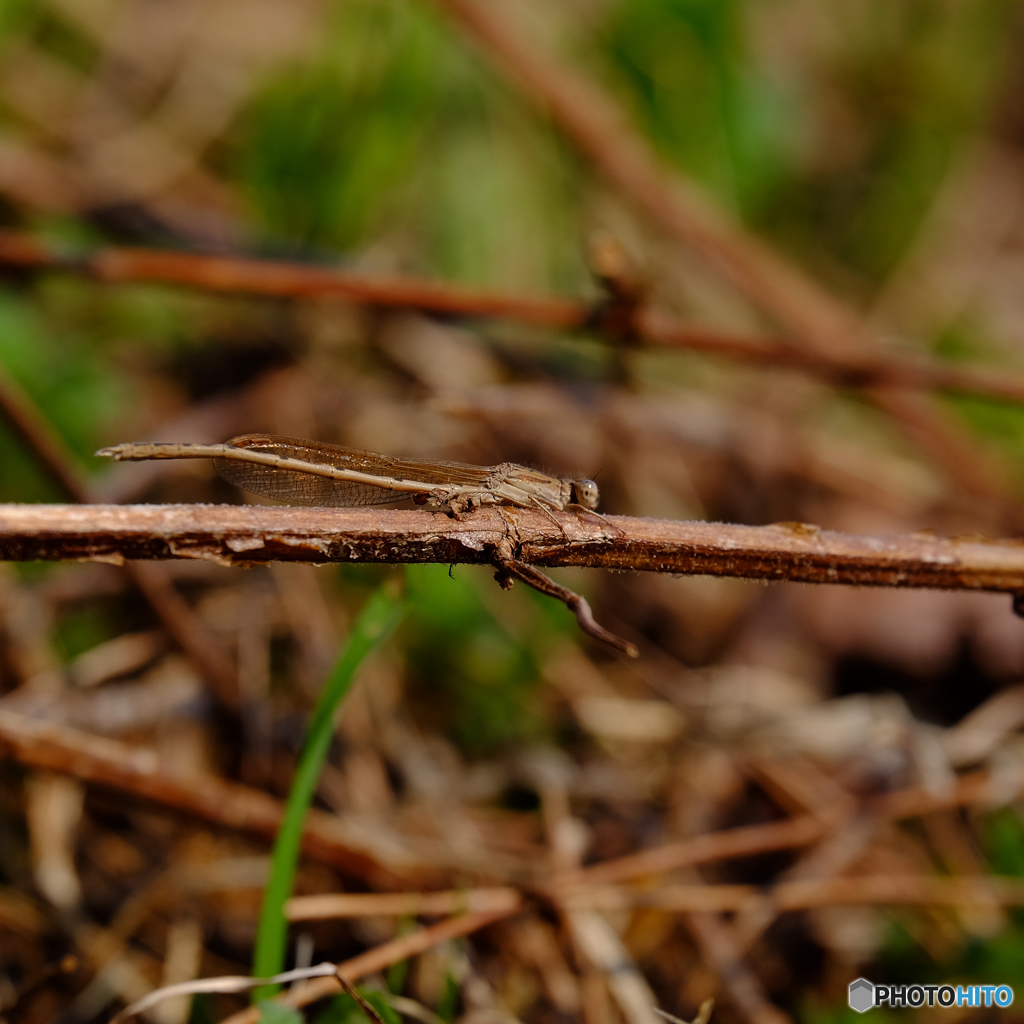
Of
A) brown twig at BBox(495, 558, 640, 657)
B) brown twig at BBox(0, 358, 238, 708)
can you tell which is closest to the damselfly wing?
brown twig at BBox(0, 358, 238, 708)

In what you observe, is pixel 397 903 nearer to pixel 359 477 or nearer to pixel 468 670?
pixel 468 670

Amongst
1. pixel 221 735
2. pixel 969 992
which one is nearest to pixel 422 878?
pixel 221 735

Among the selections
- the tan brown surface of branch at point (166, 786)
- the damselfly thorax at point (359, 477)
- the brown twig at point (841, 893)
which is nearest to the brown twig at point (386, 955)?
the tan brown surface of branch at point (166, 786)

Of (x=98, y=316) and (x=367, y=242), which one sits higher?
(x=367, y=242)

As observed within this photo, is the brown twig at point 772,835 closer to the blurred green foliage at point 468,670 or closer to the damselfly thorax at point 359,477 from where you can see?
the blurred green foliage at point 468,670

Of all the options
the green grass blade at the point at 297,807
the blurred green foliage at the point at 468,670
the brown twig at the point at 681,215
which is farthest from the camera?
the brown twig at the point at 681,215

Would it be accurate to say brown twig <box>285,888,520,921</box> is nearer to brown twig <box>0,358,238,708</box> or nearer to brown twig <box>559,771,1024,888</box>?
brown twig <box>559,771,1024,888</box>

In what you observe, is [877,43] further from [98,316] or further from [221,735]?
[221,735]
